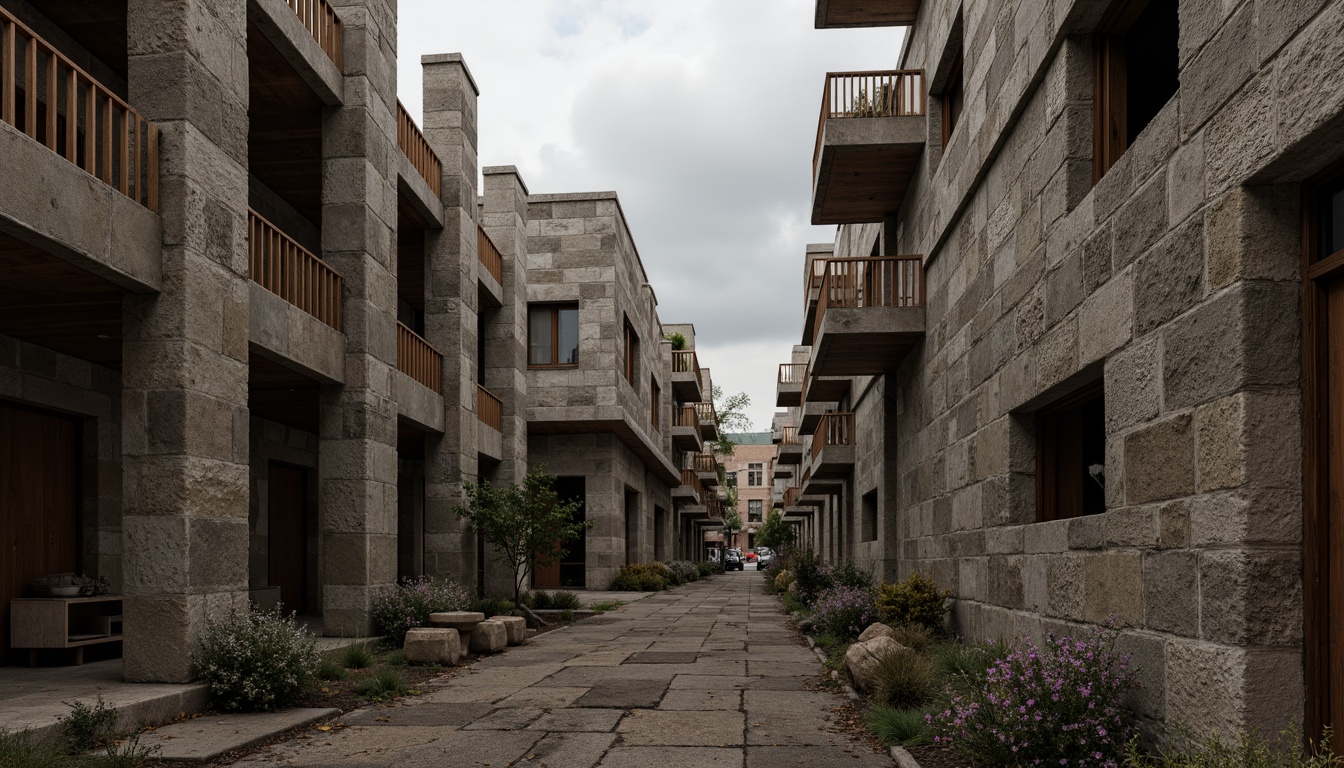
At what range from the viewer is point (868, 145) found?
44.4ft

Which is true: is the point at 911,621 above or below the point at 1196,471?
below

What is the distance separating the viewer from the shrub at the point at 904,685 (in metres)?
7.81

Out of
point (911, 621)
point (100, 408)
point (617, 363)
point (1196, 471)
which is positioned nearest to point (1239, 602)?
point (1196, 471)

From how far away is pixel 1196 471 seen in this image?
518cm

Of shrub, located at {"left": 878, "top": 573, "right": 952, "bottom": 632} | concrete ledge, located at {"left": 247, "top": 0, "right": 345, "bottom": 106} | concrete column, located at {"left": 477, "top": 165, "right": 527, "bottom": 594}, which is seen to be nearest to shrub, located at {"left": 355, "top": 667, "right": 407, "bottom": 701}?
shrub, located at {"left": 878, "top": 573, "right": 952, "bottom": 632}

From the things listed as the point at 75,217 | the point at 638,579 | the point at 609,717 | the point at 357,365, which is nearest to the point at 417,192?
the point at 357,365

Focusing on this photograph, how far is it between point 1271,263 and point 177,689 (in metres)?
7.44

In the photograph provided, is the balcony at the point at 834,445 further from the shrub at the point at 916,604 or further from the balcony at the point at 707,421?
the balcony at the point at 707,421

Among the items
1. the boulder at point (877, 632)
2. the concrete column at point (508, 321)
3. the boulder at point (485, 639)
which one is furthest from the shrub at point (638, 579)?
the boulder at point (877, 632)

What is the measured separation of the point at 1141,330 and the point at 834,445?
54.6 feet

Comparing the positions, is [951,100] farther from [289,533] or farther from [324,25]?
[289,533]

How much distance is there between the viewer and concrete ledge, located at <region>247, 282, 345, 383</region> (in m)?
9.96

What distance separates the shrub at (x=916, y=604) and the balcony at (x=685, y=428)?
2609cm

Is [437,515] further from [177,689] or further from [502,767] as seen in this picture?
[502,767]
